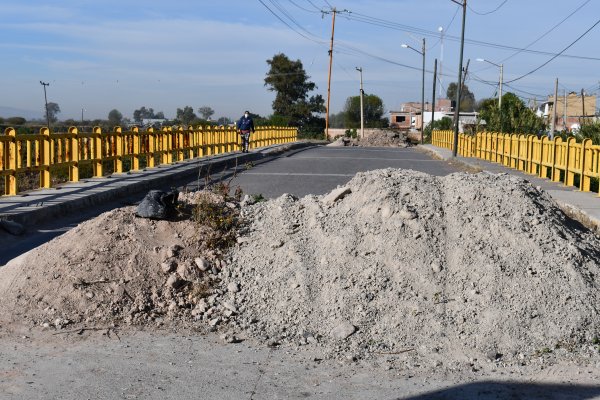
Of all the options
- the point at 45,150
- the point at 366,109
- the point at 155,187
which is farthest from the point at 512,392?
the point at 366,109

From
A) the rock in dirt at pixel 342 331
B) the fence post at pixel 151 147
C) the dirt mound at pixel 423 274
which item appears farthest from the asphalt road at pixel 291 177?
the rock in dirt at pixel 342 331

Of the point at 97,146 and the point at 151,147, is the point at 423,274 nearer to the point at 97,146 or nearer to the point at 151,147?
the point at 97,146

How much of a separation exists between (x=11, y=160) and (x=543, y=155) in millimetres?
13915

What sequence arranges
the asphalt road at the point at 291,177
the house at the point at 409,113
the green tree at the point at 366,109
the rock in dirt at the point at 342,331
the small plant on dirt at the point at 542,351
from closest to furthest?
the small plant on dirt at the point at 542,351, the rock in dirt at the point at 342,331, the asphalt road at the point at 291,177, the green tree at the point at 366,109, the house at the point at 409,113

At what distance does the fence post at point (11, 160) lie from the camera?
14047 millimetres

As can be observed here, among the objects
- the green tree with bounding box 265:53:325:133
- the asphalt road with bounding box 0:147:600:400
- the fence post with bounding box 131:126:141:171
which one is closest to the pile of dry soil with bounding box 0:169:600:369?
the asphalt road with bounding box 0:147:600:400

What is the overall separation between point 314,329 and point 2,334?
2.35m

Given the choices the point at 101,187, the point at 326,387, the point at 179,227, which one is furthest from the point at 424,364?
the point at 101,187

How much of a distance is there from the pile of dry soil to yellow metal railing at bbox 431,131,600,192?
1017cm

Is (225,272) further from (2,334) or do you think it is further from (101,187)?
(101,187)

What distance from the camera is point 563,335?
6398mm

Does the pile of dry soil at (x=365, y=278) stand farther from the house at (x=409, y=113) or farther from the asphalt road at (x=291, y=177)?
the house at (x=409, y=113)

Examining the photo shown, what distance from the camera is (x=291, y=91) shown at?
328 feet

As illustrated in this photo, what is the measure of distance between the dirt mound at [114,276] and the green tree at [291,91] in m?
91.0
